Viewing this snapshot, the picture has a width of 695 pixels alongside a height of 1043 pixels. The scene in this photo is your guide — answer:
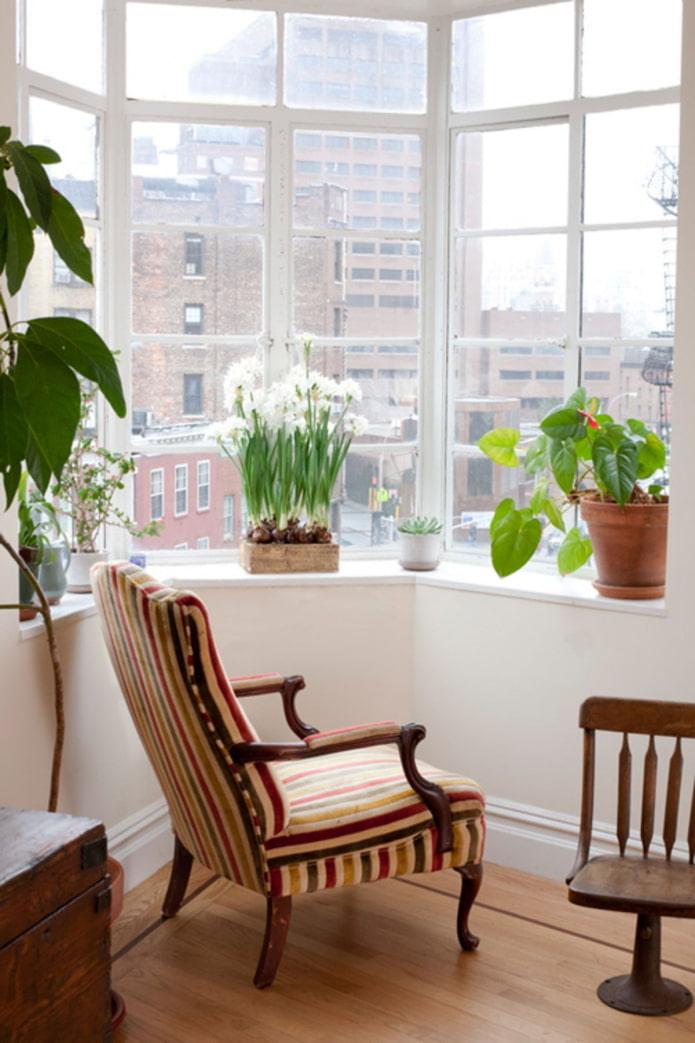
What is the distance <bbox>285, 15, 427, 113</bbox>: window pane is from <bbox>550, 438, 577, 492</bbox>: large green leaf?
124 cm

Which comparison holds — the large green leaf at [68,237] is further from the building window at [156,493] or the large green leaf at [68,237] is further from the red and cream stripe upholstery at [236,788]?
the building window at [156,493]

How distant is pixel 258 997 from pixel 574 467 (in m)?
1.64

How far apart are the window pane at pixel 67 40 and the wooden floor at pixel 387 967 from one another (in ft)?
7.74

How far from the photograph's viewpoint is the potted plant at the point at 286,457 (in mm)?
3582

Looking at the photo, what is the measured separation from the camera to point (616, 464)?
322 centimetres

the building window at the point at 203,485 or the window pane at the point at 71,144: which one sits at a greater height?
the window pane at the point at 71,144

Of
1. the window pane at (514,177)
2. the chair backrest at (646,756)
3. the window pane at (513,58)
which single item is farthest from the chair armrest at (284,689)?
the window pane at (513,58)

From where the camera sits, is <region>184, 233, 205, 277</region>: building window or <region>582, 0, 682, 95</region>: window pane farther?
<region>184, 233, 205, 277</region>: building window

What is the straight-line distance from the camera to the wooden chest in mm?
2031

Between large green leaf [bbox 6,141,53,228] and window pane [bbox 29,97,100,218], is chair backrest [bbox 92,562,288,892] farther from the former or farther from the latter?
window pane [bbox 29,97,100,218]

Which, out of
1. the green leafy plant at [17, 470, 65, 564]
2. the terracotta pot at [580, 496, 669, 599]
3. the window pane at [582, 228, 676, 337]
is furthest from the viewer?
the window pane at [582, 228, 676, 337]

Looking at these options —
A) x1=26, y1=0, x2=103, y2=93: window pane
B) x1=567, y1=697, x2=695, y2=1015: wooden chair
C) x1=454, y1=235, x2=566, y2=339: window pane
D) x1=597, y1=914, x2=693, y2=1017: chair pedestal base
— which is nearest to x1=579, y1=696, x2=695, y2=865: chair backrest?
x1=567, y1=697, x2=695, y2=1015: wooden chair

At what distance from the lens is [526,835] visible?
355 cm

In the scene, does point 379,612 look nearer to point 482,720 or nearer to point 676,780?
point 482,720
